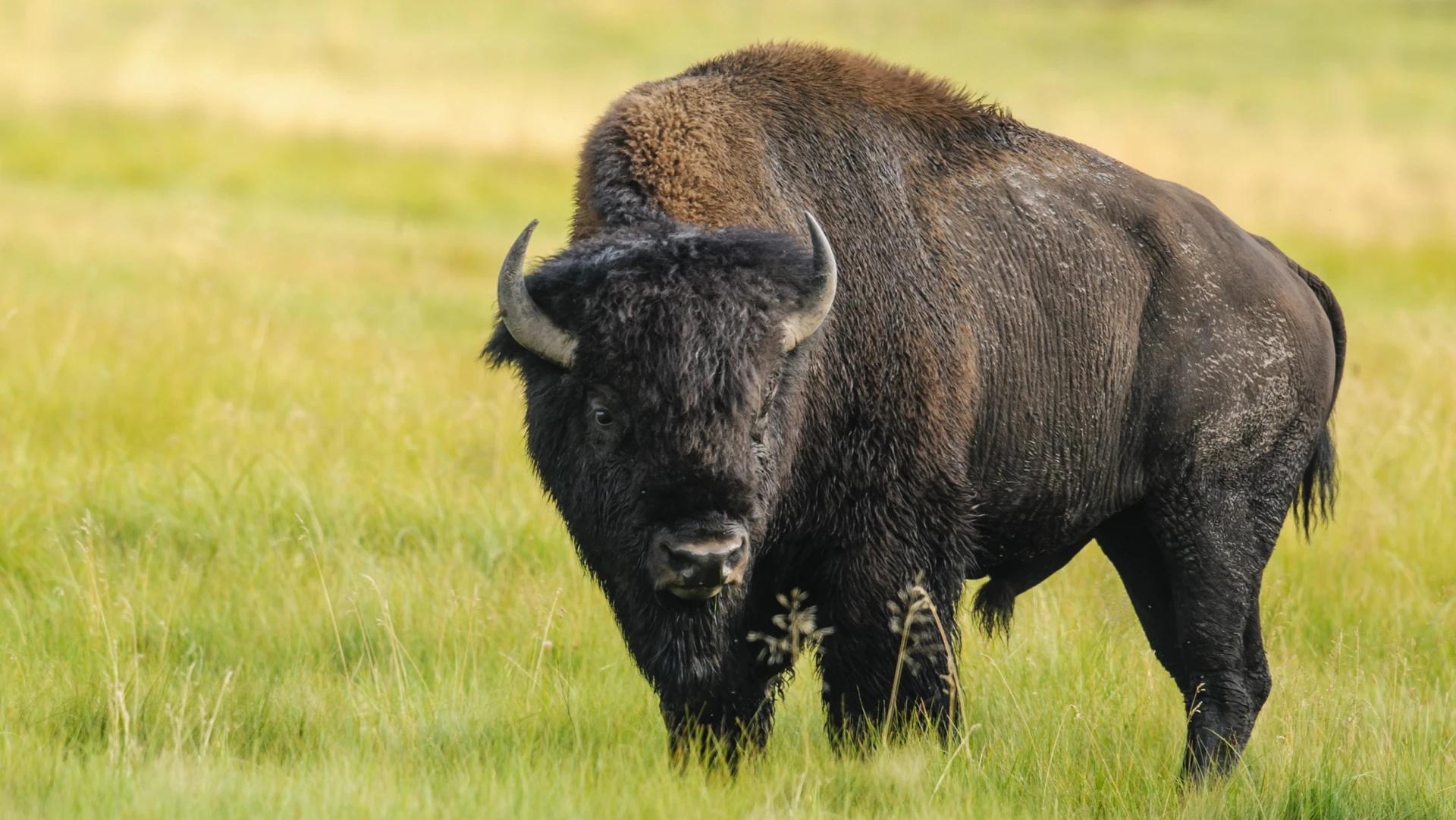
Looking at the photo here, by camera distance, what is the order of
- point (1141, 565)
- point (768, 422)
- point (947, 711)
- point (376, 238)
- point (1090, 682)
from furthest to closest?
point (376, 238)
point (1141, 565)
point (1090, 682)
point (947, 711)
point (768, 422)

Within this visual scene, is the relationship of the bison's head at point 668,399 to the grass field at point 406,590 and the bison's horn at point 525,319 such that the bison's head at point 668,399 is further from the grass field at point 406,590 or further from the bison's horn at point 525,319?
the grass field at point 406,590

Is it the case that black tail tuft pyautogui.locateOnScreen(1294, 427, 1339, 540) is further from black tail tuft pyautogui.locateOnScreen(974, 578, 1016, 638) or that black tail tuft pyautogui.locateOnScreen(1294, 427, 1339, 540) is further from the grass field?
black tail tuft pyautogui.locateOnScreen(974, 578, 1016, 638)

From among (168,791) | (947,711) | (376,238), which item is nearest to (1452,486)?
(947,711)

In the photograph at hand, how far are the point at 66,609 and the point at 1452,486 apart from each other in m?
6.22

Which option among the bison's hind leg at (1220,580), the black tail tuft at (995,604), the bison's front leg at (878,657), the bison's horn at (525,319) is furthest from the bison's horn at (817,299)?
the bison's hind leg at (1220,580)

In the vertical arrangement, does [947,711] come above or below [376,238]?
below

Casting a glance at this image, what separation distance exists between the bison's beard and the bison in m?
0.01

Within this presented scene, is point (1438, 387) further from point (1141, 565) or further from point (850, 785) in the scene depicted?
point (850, 785)

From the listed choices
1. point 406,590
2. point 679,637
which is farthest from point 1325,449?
point 406,590

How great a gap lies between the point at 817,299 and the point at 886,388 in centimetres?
56

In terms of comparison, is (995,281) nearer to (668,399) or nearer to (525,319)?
(668,399)

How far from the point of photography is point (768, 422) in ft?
13.8

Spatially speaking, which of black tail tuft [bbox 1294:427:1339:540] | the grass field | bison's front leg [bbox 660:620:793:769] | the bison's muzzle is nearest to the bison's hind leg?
the grass field

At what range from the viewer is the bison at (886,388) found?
159 inches
